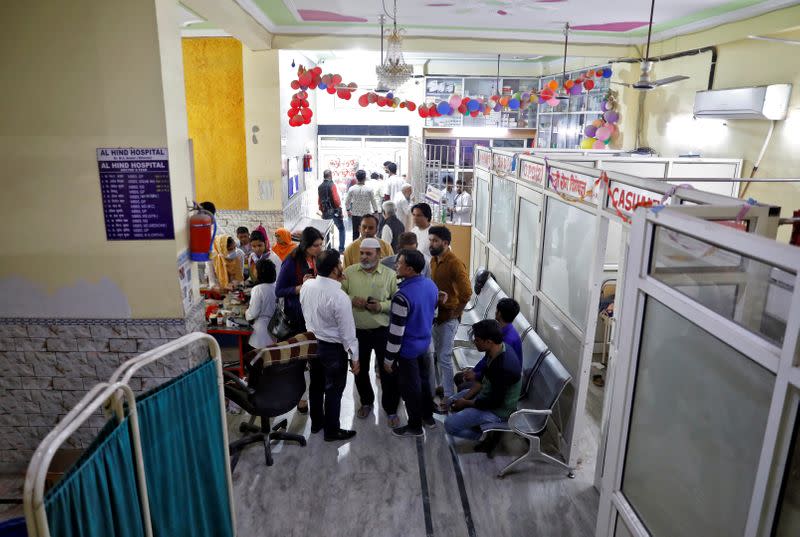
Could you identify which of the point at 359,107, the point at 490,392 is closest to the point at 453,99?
the point at 359,107

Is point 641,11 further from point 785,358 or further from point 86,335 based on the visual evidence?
point 86,335

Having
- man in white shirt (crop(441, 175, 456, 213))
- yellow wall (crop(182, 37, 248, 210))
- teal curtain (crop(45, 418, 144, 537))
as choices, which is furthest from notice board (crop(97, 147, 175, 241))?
man in white shirt (crop(441, 175, 456, 213))

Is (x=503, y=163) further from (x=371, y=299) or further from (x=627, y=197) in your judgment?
(x=627, y=197)

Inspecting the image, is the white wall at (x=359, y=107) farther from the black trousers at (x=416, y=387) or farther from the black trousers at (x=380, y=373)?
the black trousers at (x=416, y=387)

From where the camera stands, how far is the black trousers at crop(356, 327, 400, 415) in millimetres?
4379

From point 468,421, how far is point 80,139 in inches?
130

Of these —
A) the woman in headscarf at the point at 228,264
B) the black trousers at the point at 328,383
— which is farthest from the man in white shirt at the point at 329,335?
the woman in headscarf at the point at 228,264

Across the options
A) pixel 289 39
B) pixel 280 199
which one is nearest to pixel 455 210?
pixel 280 199

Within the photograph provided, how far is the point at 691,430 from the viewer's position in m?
1.81

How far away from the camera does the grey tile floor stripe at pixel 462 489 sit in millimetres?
3422

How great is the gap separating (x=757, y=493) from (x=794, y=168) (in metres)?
5.13

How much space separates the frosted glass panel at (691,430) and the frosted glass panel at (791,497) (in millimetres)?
124

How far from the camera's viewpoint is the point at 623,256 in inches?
135

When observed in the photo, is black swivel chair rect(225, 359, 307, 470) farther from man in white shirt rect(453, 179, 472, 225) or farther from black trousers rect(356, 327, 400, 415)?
man in white shirt rect(453, 179, 472, 225)
